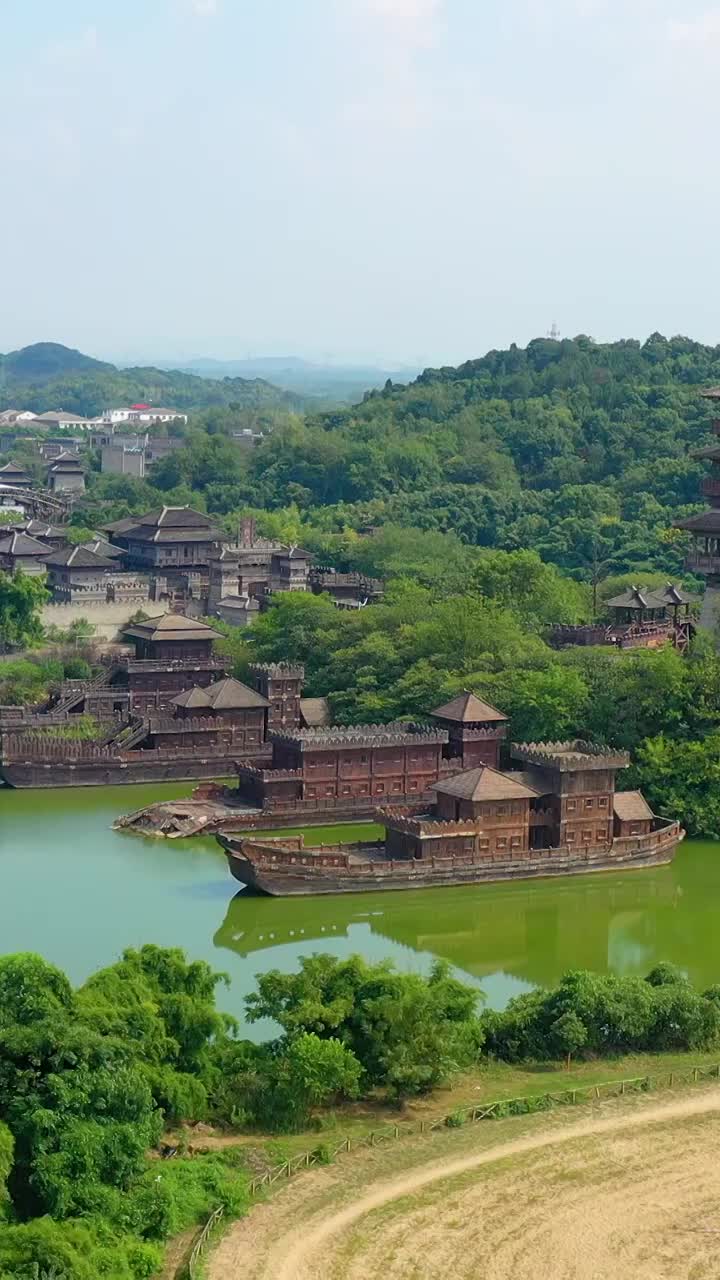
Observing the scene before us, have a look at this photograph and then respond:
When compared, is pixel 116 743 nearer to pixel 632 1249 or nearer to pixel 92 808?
pixel 92 808

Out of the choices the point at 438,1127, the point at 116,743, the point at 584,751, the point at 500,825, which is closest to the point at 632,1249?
the point at 438,1127

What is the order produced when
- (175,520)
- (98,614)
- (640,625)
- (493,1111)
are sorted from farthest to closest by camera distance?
(175,520), (98,614), (640,625), (493,1111)

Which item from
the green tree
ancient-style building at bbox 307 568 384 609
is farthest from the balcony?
the green tree

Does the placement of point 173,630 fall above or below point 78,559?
below

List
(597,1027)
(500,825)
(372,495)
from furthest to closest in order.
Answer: (372,495)
(500,825)
(597,1027)

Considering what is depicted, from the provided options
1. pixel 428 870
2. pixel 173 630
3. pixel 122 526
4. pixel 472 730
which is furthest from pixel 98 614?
pixel 428 870

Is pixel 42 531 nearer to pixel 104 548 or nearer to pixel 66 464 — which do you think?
pixel 104 548
